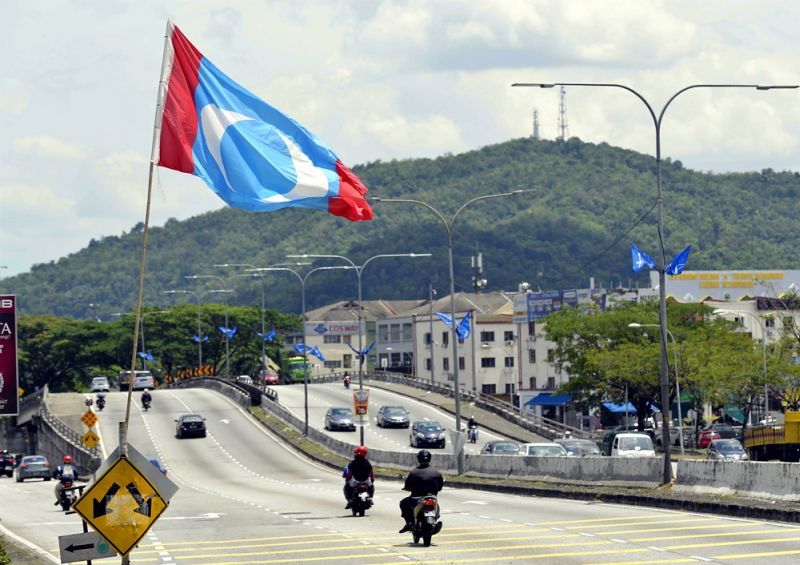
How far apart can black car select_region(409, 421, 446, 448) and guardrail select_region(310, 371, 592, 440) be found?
1109 cm

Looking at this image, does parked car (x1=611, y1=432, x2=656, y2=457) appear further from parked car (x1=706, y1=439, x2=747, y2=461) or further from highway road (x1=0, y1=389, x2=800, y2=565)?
highway road (x1=0, y1=389, x2=800, y2=565)

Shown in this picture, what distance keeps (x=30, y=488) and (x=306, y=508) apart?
29.4 meters

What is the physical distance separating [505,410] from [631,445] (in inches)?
1875

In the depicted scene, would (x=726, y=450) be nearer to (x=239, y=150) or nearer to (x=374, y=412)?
(x=239, y=150)

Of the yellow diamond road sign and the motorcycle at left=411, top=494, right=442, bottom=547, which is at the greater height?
the yellow diamond road sign

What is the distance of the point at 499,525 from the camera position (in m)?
29.1

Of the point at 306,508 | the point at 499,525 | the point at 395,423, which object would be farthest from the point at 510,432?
the point at 499,525

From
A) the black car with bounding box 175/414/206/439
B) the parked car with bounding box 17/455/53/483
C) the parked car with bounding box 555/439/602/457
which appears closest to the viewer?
the parked car with bounding box 555/439/602/457

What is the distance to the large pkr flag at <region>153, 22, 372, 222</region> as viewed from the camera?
1934 cm

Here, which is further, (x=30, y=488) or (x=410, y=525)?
(x=30, y=488)

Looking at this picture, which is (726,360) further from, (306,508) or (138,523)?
(138,523)

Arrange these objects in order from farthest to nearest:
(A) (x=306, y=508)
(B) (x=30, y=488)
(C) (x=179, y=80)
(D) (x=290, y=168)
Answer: (B) (x=30, y=488) → (A) (x=306, y=508) → (D) (x=290, y=168) → (C) (x=179, y=80)

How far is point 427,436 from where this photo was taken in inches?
3105

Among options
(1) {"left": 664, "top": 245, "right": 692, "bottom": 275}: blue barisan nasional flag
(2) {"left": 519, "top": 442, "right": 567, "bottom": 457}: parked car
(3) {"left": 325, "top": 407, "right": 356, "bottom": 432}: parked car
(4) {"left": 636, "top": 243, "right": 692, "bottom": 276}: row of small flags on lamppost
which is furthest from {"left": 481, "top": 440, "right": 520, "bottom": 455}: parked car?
(3) {"left": 325, "top": 407, "right": 356, "bottom": 432}: parked car
